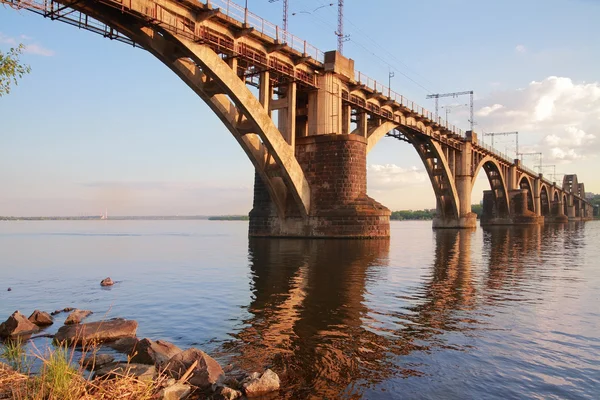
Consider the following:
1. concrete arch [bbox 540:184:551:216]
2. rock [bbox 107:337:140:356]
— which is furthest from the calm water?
concrete arch [bbox 540:184:551:216]

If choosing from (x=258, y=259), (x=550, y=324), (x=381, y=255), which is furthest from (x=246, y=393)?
(x=381, y=255)

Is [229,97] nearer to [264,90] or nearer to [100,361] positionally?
[264,90]

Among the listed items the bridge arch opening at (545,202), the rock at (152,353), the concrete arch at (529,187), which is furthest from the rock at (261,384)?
the bridge arch opening at (545,202)

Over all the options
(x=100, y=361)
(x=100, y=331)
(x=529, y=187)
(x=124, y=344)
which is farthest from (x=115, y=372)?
(x=529, y=187)

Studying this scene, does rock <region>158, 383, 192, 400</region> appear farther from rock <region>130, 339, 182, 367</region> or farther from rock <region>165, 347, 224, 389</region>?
rock <region>130, 339, 182, 367</region>

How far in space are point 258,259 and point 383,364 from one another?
768 inches

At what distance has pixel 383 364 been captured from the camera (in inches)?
332

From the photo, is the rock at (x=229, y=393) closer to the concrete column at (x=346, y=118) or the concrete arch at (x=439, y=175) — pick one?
the concrete column at (x=346, y=118)

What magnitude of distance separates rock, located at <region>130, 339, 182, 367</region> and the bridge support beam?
3196cm

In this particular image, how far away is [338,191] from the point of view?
40.3 metres

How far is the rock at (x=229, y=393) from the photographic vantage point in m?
6.68

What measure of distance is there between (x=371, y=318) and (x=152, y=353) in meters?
5.85

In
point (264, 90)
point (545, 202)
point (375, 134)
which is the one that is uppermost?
point (264, 90)

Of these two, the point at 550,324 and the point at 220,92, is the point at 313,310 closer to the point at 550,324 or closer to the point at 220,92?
the point at 550,324
